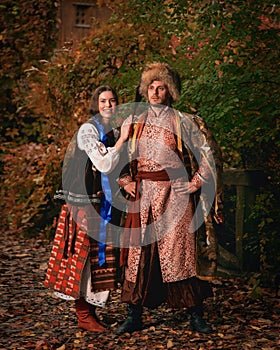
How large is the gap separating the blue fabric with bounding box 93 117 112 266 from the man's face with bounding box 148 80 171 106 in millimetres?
444

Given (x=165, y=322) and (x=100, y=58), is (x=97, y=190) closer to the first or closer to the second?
(x=165, y=322)

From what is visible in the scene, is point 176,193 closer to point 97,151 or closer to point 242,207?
point 97,151

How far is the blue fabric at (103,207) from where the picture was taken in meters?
5.09

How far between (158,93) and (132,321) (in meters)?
1.72

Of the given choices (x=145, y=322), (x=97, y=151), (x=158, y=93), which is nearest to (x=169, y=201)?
(x=97, y=151)

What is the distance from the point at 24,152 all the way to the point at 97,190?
201 inches

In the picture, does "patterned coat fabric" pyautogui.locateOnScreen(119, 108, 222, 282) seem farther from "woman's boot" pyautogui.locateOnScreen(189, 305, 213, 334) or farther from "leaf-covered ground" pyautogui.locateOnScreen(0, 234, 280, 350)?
"leaf-covered ground" pyautogui.locateOnScreen(0, 234, 280, 350)

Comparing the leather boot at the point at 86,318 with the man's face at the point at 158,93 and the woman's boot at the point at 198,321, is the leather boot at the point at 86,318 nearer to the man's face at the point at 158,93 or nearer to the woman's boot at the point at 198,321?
the woman's boot at the point at 198,321

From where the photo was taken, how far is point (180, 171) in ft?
16.4

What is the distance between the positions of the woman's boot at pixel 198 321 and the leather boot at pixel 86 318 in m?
0.68

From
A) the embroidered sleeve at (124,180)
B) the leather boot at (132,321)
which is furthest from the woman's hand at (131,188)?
the leather boot at (132,321)

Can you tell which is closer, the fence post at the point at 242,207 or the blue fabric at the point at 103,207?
the blue fabric at the point at 103,207

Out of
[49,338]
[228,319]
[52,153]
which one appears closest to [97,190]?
[49,338]

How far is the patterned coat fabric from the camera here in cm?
499
